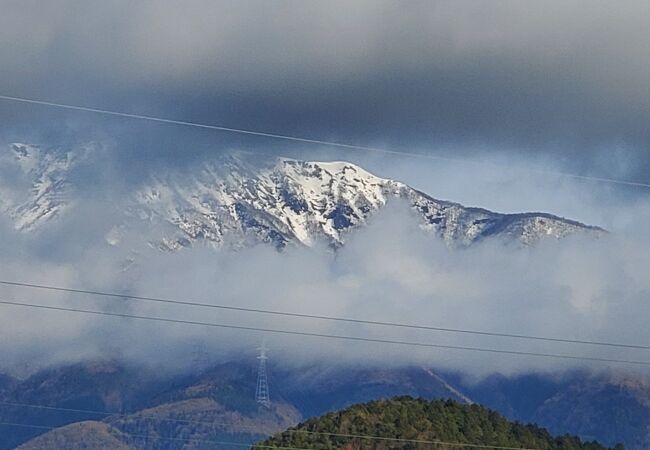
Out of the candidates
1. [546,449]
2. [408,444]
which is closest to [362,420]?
[408,444]

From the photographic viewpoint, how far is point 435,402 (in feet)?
585

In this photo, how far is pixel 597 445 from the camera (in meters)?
174

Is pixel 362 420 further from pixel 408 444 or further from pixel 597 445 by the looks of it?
pixel 597 445

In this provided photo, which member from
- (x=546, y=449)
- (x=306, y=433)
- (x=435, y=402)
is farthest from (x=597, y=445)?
(x=306, y=433)

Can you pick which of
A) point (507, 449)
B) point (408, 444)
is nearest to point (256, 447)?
point (408, 444)

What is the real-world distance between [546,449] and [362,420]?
67.0 ft

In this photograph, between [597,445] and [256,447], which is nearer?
[256,447]

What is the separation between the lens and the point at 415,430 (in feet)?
558

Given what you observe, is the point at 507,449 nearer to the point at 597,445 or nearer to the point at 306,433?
the point at 597,445

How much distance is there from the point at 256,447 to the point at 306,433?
35.0 ft

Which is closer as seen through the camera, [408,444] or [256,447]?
[256,447]

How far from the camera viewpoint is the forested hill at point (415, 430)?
166m

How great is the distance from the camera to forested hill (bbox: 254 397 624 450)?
543 ft

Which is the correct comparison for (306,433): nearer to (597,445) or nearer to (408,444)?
(408,444)
